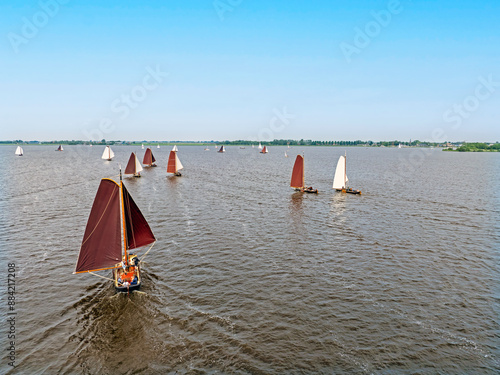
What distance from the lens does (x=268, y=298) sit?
28.9 metres

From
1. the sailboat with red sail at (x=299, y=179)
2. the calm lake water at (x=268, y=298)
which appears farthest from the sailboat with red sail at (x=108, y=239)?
the sailboat with red sail at (x=299, y=179)

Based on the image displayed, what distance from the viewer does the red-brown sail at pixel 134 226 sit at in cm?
3241

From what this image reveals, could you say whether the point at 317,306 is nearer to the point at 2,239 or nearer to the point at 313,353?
the point at 313,353

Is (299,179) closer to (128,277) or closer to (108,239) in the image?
(108,239)

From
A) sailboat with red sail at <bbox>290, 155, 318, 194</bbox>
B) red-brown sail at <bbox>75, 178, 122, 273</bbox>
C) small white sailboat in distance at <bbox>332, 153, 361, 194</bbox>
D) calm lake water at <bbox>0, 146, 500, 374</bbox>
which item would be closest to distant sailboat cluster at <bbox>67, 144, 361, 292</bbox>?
red-brown sail at <bbox>75, 178, 122, 273</bbox>

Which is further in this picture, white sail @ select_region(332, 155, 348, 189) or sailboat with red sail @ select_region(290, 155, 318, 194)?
white sail @ select_region(332, 155, 348, 189)

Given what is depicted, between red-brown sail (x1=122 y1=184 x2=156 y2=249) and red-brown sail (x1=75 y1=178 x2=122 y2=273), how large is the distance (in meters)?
1.64

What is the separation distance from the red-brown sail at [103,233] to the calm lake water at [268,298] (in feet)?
10.4

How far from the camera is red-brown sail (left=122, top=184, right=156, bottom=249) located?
32.4 metres

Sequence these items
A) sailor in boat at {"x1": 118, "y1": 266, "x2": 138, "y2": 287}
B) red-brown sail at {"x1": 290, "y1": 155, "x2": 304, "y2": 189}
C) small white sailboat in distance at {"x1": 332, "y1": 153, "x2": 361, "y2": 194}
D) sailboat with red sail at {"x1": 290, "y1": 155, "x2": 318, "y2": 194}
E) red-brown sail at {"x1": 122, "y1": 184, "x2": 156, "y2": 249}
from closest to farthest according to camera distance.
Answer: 1. sailor in boat at {"x1": 118, "y1": 266, "x2": 138, "y2": 287}
2. red-brown sail at {"x1": 122, "y1": 184, "x2": 156, "y2": 249}
3. red-brown sail at {"x1": 290, "y1": 155, "x2": 304, "y2": 189}
4. sailboat with red sail at {"x1": 290, "y1": 155, "x2": 318, "y2": 194}
5. small white sailboat in distance at {"x1": 332, "y1": 153, "x2": 361, "y2": 194}

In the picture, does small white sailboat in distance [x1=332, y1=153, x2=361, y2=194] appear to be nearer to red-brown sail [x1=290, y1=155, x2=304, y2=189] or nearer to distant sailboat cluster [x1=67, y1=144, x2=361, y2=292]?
red-brown sail [x1=290, y1=155, x2=304, y2=189]

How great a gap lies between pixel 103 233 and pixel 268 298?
60.4ft

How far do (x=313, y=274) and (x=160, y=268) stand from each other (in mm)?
18491

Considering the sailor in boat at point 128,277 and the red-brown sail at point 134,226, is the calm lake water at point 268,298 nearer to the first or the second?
the sailor in boat at point 128,277
